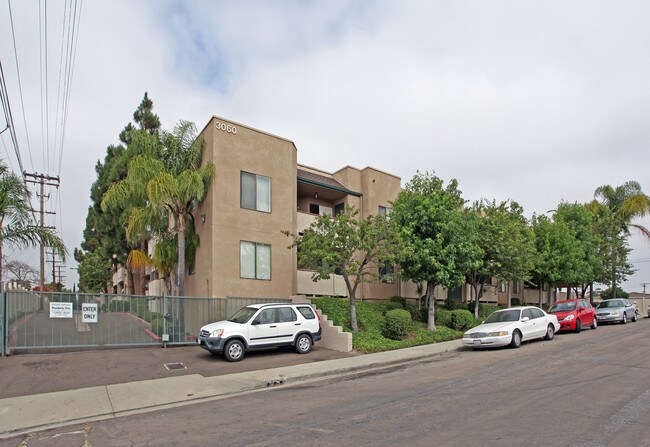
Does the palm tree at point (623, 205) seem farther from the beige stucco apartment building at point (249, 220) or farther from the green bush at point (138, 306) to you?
the green bush at point (138, 306)

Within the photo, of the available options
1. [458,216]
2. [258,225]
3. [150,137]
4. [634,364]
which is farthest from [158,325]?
[634,364]

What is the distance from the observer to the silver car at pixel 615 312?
25578 mm

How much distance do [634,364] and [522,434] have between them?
7571 mm

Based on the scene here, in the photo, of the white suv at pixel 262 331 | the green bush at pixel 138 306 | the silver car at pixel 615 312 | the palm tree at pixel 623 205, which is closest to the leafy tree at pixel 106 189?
the green bush at pixel 138 306

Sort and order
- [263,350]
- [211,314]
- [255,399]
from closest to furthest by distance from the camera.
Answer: [255,399] → [263,350] → [211,314]

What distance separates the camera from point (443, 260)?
1966 centimetres

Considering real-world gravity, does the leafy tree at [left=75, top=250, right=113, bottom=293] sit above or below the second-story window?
below

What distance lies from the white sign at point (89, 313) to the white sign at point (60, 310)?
0.42 metres

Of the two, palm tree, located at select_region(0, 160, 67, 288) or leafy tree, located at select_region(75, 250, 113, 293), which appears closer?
palm tree, located at select_region(0, 160, 67, 288)

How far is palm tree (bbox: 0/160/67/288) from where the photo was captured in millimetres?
14492

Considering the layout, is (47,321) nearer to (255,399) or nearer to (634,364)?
(255,399)

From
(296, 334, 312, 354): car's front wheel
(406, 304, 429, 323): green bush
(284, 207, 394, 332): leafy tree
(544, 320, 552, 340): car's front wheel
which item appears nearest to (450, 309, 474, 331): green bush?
(406, 304, 429, 323): green bush

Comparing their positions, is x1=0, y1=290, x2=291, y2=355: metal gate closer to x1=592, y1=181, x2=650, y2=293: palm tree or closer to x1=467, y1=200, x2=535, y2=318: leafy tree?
x1=467, y1=200, x2=535, y2=318: leafy tree

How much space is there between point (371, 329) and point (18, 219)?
1240 centimetres
